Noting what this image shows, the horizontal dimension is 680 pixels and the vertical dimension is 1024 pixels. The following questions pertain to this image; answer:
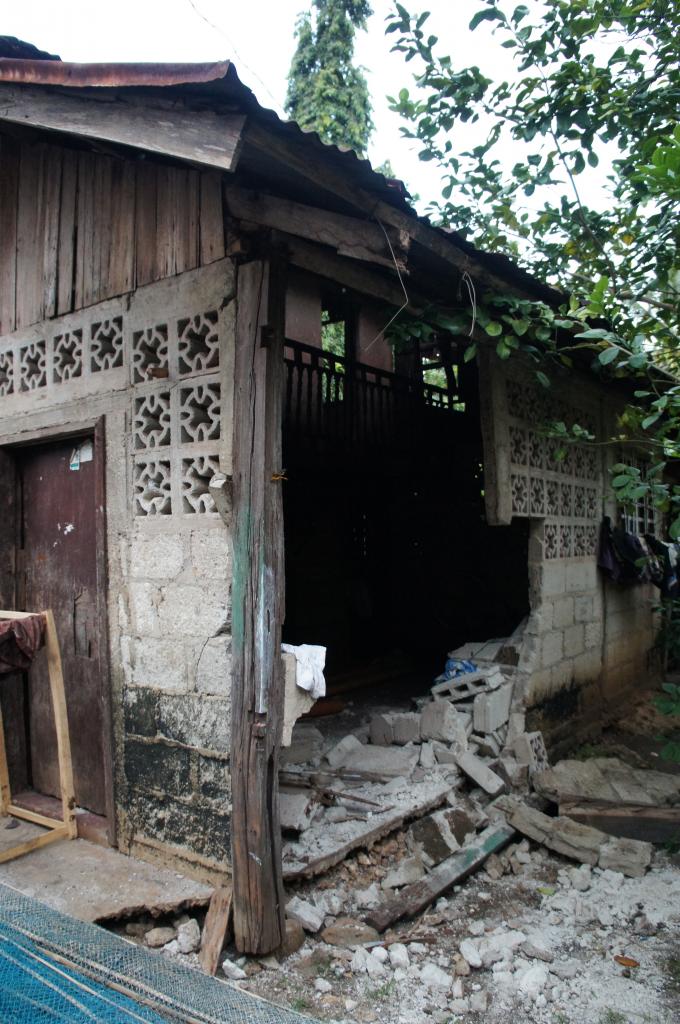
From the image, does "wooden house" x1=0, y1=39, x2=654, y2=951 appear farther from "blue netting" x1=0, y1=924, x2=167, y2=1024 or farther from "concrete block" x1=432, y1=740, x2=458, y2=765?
"blue netting" x1=0, y1=924, x2=167, y2=1024

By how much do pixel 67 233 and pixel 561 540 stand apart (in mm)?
4961

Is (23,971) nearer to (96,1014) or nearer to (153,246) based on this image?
(96,1014)

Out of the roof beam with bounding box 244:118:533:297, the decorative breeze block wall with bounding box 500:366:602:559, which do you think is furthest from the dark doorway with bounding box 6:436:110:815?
the decorative breeze block wall with bounding box 500:366:602:559

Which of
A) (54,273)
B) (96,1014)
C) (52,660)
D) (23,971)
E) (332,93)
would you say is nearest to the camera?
(96,1014)

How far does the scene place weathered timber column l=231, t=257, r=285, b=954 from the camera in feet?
12.0

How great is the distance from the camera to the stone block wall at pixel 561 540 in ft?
20.3

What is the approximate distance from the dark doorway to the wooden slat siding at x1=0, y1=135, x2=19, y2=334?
105cm

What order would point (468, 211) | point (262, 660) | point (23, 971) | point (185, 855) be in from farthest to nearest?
1. point (468, 211)
2. point (185, 855)
3. point (262, 660)
4. point (23, 971)

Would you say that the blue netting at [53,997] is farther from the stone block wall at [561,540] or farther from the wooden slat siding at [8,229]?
the stone block wall at [561,540]

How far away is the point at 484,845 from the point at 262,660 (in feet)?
8.25

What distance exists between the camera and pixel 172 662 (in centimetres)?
415

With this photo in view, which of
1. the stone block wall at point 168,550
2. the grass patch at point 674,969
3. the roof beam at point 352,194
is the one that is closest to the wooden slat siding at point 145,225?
the stone block wall at point 168,550

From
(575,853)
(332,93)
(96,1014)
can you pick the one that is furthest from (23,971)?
(332,93)

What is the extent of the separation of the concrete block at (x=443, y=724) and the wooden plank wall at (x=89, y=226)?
3.96 m
